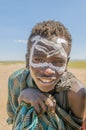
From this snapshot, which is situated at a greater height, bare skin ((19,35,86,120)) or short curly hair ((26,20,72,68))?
short curly hair ((26,20,72,68))

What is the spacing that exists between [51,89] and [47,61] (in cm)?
18

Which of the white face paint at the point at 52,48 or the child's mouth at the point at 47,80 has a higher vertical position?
the white face paint at the point at 52,48

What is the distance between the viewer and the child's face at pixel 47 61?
2.22 meters

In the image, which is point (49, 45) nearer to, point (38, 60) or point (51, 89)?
point (38, 60)

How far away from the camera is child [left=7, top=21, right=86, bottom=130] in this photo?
2223 millimetres

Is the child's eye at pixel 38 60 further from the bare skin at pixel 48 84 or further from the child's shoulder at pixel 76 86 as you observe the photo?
the child's shoulder at pixel 76 86

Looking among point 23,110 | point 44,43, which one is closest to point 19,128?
point 23,110

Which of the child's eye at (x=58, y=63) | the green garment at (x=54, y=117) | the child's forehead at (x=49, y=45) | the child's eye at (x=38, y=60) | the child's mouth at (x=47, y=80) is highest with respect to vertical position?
the child's forehead at (x=49, y=45)

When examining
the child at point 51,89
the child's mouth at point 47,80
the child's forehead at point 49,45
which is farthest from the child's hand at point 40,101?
the child's forehead at point 49,45

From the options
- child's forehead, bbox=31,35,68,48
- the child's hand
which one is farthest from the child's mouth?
child's forehead, bbox=31,35,68,48

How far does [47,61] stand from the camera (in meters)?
2.23

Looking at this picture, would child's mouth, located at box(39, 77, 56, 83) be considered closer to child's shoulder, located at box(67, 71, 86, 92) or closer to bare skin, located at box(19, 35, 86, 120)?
bare skin, located at box(19, 35, 86, 120)

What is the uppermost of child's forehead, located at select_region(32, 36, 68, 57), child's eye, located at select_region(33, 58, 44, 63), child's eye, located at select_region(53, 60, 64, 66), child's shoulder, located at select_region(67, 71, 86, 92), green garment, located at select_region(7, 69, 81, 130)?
child's forehead, located at select_region(32, 36, 68, 57)

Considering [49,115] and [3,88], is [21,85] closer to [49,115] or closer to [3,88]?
[49,115]
